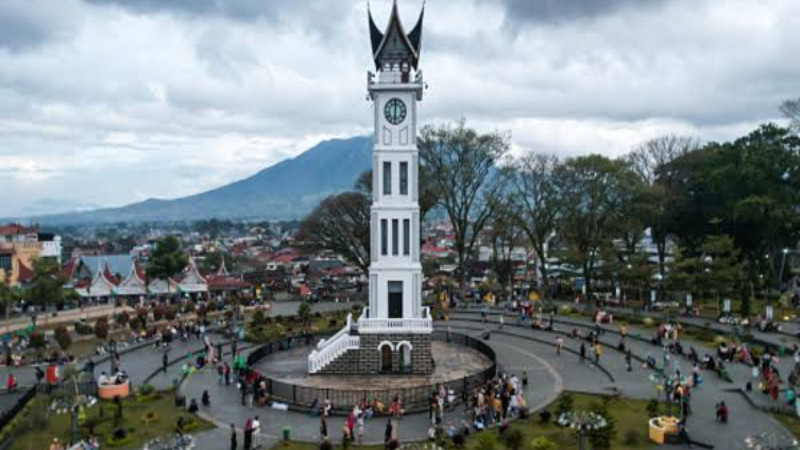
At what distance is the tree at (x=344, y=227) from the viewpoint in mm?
66875

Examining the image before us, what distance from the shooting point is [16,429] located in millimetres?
25812

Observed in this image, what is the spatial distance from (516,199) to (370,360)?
2958 centimetres

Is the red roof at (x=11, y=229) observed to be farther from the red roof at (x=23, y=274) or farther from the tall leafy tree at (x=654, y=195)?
the tall leafy tree at (x=654, y=195)

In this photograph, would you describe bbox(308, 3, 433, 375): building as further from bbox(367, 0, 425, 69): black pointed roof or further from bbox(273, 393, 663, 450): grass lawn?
bbox(273, 393, 663, 450): grass lawn

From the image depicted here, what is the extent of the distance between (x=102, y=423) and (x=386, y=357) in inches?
549

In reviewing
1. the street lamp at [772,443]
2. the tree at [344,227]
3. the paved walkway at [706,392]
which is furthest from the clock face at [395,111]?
the tree at [344,227]

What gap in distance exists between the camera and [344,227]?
67.2 metres

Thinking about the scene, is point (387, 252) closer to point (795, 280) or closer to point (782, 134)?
point (782, 134)

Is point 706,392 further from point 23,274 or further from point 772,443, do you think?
point 23,274

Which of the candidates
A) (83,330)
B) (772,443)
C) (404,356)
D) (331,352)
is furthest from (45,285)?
(772,443)

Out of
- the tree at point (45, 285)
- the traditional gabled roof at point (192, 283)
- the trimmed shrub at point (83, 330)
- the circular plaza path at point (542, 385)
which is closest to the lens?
the circular plaza path at point (542, 385)

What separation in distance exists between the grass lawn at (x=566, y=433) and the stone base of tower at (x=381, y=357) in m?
8.15

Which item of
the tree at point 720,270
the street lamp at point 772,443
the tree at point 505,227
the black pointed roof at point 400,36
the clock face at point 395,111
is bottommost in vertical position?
the street lamp at point 772,443

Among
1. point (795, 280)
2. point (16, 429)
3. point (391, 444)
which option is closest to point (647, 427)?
point (391, 444)
